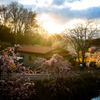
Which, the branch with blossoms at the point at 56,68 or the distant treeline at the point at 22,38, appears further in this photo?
the distant treeline at the point at 22,38

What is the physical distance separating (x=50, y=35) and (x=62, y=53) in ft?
84.3

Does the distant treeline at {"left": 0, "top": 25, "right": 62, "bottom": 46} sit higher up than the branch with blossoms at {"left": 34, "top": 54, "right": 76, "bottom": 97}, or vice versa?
the distant treeline at {"left": 0, "top": 25, "right": 62, "bottom": 46}

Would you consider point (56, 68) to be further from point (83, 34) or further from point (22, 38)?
point (22, 38)

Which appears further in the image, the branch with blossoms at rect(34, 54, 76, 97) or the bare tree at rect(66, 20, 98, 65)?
the bare tree at rect(66, 20, 98, 65)

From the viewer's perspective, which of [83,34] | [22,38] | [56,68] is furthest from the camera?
[22,38]

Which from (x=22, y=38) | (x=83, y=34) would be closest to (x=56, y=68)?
(x=83, y=34)

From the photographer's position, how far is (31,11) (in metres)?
35.6

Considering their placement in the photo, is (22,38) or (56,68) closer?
(56,68)

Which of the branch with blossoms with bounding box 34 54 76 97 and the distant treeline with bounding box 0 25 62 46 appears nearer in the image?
the branch with blossoms with bounding box 34 54 76 97

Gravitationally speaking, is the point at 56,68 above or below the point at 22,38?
below

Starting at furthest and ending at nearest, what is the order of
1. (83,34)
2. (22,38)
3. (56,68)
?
(22,38) < (83,34) < (56,68)

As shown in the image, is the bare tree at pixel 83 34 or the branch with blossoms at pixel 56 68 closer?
the branch with blossoms at pixel 56 68

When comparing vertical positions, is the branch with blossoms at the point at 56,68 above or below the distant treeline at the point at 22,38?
below

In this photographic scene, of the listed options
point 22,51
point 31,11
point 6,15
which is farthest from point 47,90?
point 31,11
